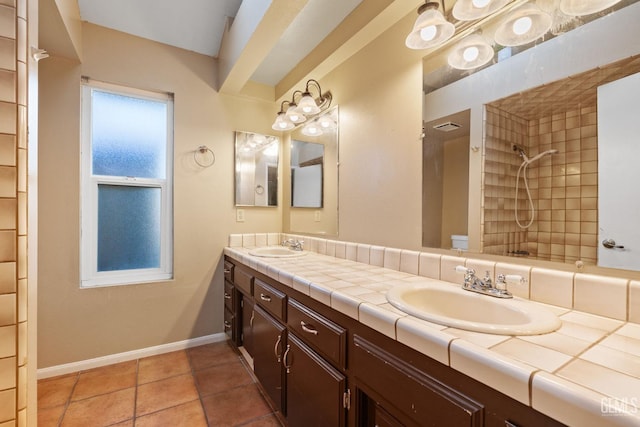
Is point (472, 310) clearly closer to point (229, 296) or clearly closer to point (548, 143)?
point (548, 143)

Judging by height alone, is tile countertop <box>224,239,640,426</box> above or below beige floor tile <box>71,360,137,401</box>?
above

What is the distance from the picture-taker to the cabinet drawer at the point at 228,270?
7.46 feet

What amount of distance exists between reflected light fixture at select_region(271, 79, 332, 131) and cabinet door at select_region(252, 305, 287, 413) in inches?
53.6

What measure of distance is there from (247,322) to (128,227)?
124 cm

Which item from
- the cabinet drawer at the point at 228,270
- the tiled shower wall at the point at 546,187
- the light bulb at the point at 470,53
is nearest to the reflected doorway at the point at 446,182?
the tiled shower wall at the point at 546,187

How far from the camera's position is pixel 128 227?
7.28ft

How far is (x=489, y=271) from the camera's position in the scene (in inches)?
43.3

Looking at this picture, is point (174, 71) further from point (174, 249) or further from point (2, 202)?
point (2, 202)

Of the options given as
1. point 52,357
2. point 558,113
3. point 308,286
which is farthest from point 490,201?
point 52,357

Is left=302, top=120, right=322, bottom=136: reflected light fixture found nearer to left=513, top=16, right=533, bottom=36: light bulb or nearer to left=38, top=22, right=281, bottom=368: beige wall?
left=38, top=22, right=281, bottom=368: beige wall

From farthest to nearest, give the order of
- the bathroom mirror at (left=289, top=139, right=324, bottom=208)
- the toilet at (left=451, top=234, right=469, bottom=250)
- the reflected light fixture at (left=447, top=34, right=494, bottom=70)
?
the bathroom mirror at (left=289, top=139, right=324, bottom=208) < the toilet at (left=451, top=234, right=469, bottom=250) < the reflected light fixture at (left=447, top=34, right=494, bottom=70)

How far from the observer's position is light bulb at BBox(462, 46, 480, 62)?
1.15 m

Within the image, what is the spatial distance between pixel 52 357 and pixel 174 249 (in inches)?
40.2

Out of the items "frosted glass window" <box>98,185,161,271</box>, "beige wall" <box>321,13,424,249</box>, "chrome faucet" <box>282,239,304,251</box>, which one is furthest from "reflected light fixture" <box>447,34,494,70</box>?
"frosted glass window" <box>98,185,161,271</box>
